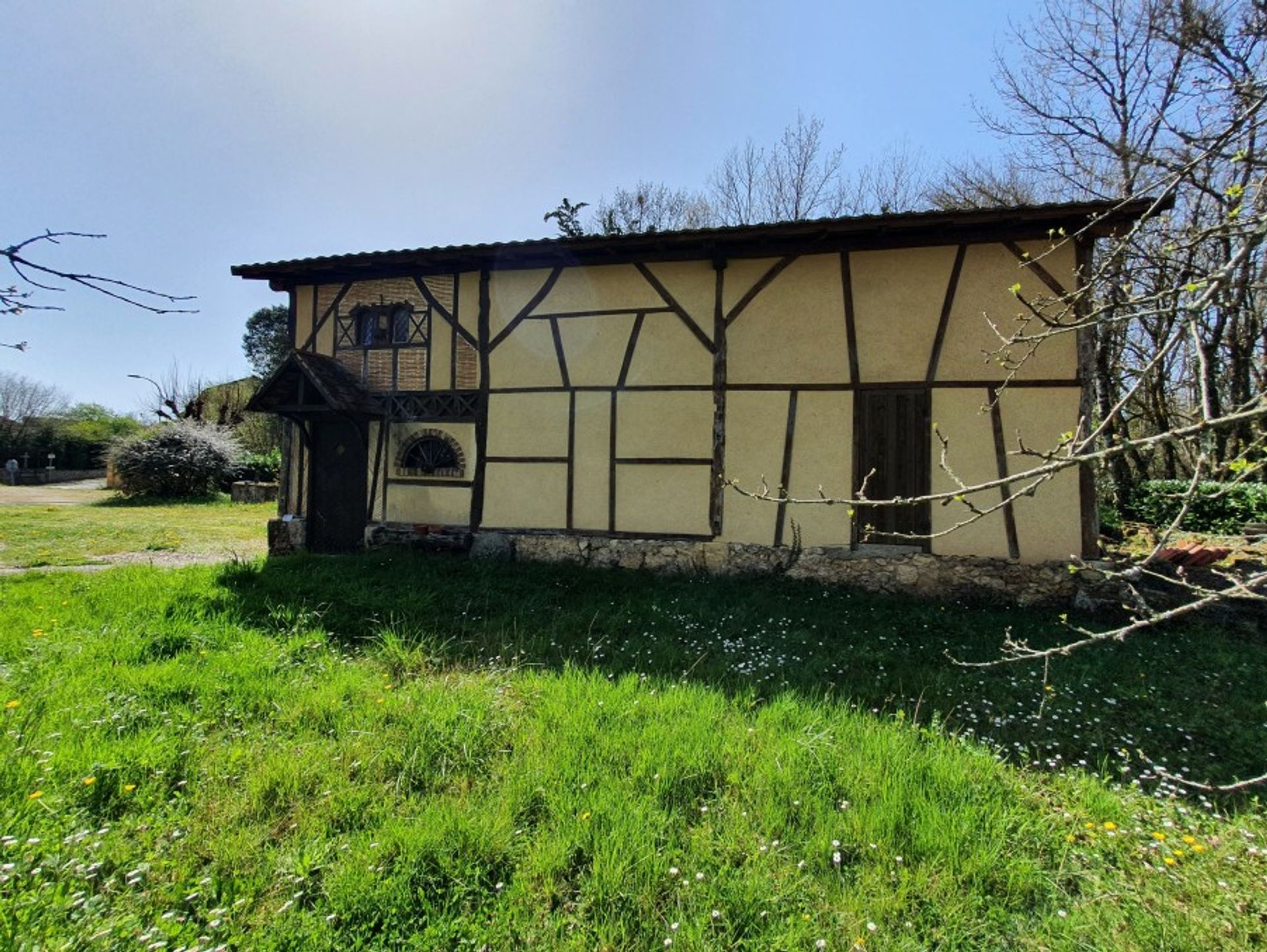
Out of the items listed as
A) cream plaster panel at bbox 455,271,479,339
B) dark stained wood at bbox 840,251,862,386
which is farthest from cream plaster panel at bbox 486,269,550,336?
dark stained wood at bbox 840,251,862,386

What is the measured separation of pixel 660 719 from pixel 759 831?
0.91m

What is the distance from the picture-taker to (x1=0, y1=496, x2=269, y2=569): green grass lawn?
7.90m

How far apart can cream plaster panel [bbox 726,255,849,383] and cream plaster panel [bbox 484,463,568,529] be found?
2.60 m

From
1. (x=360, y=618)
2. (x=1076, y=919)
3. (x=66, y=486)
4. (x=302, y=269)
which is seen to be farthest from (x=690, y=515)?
(x=66, y=486)

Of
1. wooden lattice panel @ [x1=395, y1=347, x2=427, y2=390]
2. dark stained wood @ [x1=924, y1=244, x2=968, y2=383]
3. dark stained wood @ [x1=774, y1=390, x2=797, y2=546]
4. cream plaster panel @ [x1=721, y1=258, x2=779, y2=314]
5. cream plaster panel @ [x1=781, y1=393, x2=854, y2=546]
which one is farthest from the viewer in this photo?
wooden lattice panel @ [x1=395, y1=347, x2=427, y2=390]

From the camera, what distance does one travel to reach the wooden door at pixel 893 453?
6441 millimetres

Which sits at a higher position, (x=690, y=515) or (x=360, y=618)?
(x=690, y=515)

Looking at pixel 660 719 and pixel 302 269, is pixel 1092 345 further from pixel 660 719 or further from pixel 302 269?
pixel 302 269

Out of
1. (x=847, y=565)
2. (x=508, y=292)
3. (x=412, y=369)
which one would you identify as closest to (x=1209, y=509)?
(x=847, y=565)

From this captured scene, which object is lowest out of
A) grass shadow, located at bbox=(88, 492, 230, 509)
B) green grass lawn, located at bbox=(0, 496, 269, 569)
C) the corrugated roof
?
green grass lawn, located at bbox=(0, 496, 269, 569)

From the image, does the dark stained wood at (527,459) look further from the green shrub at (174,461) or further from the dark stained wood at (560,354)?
the green shrub at (174,461)

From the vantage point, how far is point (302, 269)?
7.83m

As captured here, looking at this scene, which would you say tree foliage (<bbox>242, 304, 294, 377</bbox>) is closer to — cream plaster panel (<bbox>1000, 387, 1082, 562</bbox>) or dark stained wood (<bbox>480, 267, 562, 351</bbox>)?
dark stained wood (<bbox>480, 267, 562, 351</bbox>)

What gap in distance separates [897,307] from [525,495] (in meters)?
5.06
